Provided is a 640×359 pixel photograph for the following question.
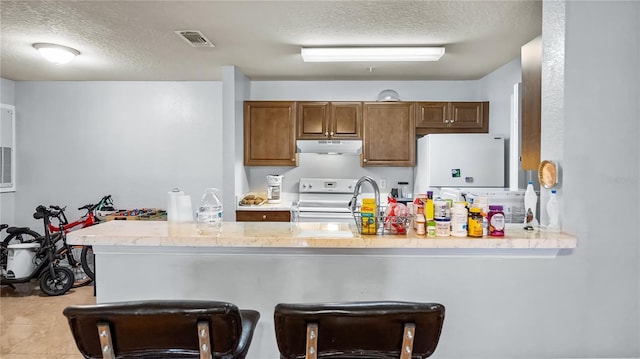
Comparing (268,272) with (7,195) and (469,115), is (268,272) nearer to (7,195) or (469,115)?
(469,115)

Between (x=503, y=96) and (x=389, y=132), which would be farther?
(x=389, y=132)

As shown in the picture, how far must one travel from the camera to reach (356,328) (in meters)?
1.08

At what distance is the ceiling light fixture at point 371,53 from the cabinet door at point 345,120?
3.44 feet

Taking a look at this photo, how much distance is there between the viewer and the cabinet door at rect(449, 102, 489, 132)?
4500mm

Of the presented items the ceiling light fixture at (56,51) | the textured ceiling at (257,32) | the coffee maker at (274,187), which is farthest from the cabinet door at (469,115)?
the ceiling light fixture at (56,51)

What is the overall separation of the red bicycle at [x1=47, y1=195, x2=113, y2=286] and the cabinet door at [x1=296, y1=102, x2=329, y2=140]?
99.3 inches

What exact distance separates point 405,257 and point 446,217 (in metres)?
0.29

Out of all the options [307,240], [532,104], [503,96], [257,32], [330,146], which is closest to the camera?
[307,240]

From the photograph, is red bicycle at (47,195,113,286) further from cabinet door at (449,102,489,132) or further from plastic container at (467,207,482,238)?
cabinet door at (449,102,489,132)

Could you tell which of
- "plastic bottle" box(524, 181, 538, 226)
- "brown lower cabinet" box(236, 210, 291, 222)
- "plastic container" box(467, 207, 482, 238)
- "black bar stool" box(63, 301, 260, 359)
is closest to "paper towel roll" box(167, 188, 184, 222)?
"black bar stool" box(63, 301, 260, 359)

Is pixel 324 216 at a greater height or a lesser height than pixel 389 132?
lesser

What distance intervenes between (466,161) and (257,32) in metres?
2.41

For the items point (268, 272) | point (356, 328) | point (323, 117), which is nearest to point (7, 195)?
point (323, 117)

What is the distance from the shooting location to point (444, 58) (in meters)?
3.84
